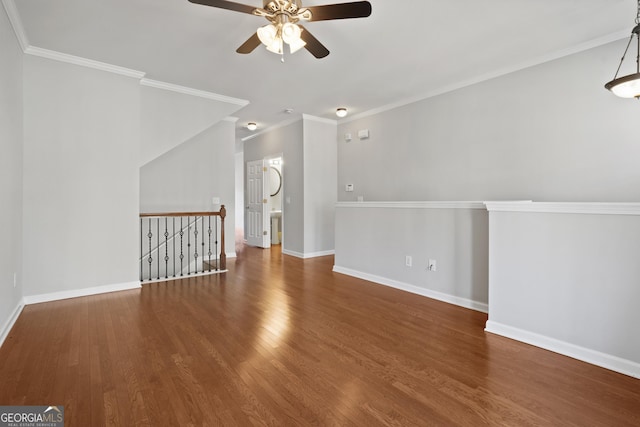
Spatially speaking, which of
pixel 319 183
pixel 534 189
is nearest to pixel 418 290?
pixel 534 189

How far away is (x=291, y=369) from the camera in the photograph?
2.20 metres

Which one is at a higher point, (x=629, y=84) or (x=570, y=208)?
(x=629, y=84)

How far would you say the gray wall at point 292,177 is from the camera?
6348 millimetres

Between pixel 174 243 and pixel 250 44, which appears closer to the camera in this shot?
pixel 250 44

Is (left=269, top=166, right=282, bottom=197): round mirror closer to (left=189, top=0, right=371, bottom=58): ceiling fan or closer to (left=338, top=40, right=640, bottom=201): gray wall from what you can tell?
(left=338, top=40, right=640, bottom=201): gray wall

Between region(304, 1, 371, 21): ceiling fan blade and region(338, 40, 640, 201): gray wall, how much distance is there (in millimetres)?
2588

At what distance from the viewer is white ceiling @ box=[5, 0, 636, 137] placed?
271 centimetres

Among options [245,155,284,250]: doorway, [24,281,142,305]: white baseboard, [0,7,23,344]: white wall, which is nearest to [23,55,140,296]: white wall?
[24,281,142,305]: white baseboard

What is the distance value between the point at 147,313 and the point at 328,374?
213cm

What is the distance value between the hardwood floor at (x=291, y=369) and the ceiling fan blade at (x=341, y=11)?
8.32 feet

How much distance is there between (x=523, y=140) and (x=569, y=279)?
193 centimetres

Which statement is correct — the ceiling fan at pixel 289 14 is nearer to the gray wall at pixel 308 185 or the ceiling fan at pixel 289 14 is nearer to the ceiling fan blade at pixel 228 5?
the ceiling fan blade at pixel 228 5

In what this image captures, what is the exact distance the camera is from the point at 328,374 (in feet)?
7.03

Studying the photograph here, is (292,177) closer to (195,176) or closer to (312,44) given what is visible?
(195,176)
